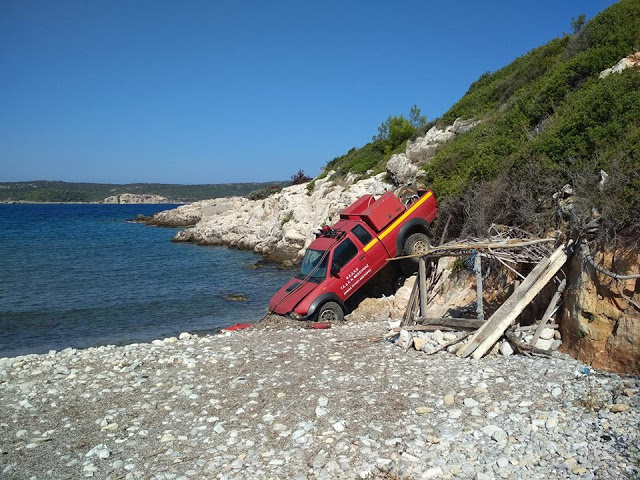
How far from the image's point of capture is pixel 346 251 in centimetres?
1329

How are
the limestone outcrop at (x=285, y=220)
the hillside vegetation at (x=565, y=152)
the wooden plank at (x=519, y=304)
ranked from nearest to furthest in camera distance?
the wooden plank at (x=519, y=304) < the hillside vegetation at (x=565, y=152) < the limestone outcrop at (x=285, y=220)

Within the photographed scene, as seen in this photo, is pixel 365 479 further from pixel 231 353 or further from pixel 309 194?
pixel 309 194

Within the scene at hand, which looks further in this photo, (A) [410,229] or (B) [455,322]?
(A) [410,229]

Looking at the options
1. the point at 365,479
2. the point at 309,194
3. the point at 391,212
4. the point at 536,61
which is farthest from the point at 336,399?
the point at 309,194

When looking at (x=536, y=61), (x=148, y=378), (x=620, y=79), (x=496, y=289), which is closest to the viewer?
(x=148, y=378)

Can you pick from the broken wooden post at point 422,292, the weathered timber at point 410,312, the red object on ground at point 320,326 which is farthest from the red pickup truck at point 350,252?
the broken wooden post at point 422,292

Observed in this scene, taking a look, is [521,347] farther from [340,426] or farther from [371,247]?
[371,247]

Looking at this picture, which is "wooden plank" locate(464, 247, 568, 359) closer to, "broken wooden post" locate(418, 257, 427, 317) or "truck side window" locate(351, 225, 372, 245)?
"broken wooden post" locate(418, 257, 427, 317)

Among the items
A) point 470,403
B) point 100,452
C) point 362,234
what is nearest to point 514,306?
point 470,403

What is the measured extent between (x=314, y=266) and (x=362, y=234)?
5.33 ft

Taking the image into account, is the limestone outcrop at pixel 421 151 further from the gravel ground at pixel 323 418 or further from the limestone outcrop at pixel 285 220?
the gravel ground at pixel 323 418

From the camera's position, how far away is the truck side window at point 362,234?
13.5 m

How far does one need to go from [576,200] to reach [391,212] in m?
5.70

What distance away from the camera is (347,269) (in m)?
13.1
